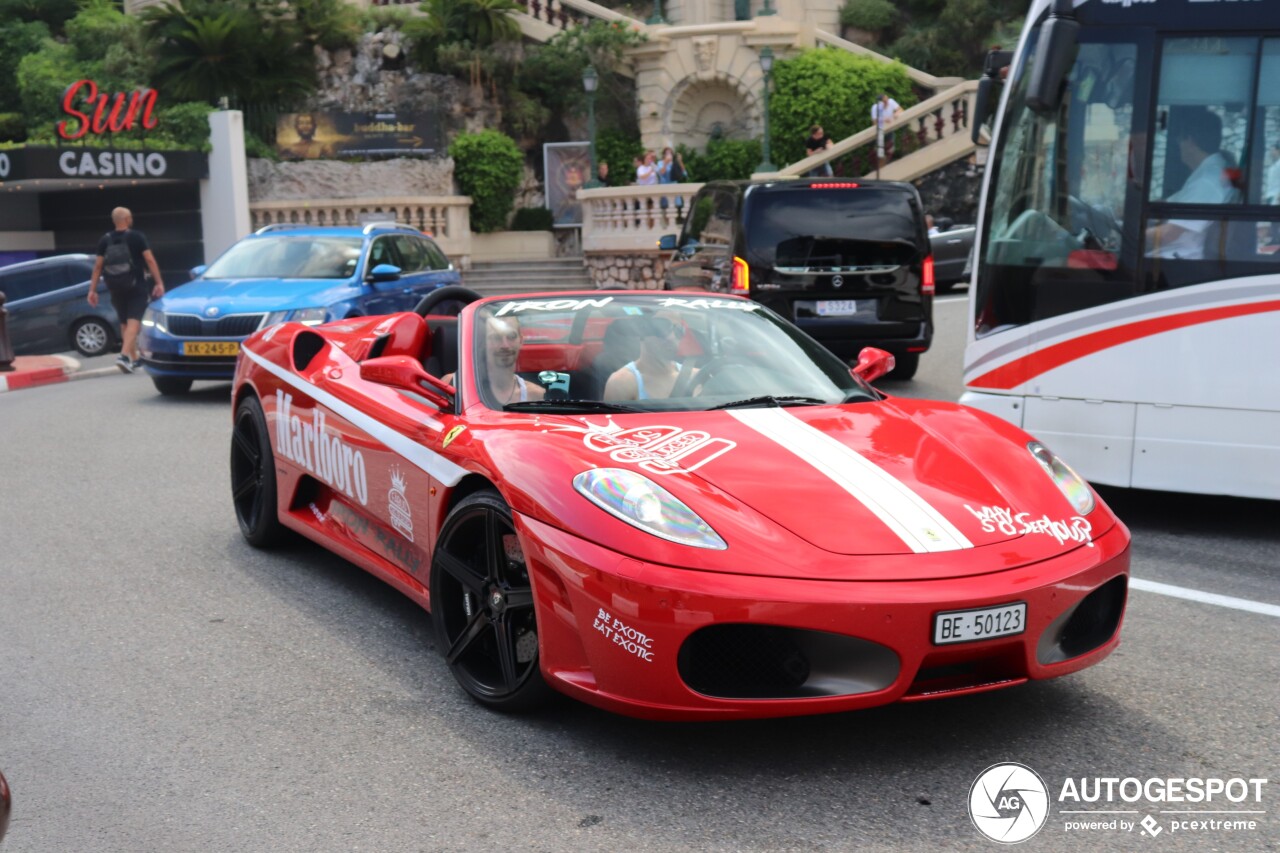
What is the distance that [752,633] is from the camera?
3.91 metres

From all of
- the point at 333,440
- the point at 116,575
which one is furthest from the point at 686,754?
the point at 116,575

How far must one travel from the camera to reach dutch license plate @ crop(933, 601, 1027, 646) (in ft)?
12.5

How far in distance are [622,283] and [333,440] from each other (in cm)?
2441

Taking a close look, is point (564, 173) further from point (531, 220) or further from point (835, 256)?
point (835, 256)

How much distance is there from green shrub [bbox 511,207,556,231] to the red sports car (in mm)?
27262

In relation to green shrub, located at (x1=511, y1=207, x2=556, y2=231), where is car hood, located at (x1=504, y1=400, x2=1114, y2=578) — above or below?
above

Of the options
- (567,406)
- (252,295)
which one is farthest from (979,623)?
(252,295)

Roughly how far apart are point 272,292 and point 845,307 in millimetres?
5328

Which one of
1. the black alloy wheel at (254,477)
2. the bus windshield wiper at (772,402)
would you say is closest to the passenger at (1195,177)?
the bus windshield wiper at (772,402)

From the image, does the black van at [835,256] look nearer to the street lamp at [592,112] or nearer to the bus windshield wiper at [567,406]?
the bus windshield wiper at [567,406]

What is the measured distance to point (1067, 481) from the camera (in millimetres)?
4672

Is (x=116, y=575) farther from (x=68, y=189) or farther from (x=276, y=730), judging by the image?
(x=68, y=189)

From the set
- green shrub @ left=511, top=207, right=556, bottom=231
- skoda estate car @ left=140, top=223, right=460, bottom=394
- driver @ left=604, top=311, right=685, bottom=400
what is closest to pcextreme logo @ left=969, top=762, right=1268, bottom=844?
driver @ left=604, top=311, right=685, bottom=400

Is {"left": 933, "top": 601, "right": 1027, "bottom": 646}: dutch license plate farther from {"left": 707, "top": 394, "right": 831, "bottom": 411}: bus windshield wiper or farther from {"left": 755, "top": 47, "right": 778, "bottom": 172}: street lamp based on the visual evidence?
{"left": 755, "top": 47, "right": 778, "bottom": 172}: street lamp
